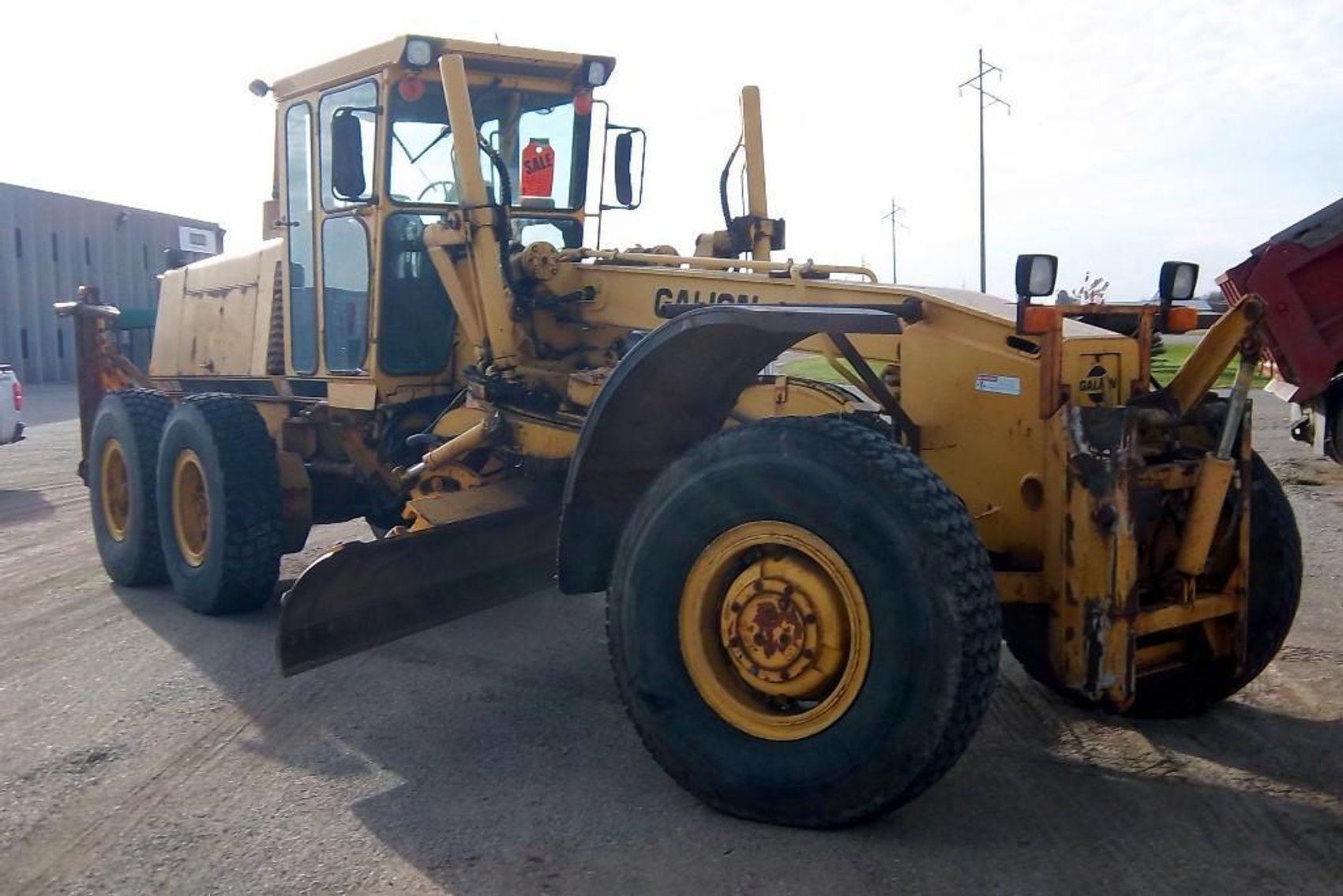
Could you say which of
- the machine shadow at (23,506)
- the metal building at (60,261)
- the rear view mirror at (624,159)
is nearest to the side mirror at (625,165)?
the rear view mirror at (624,159)

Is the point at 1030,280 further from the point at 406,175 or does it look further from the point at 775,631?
the point at 406,175

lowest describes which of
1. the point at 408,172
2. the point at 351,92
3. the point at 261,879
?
the point at 261,879

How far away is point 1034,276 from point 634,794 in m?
2.20

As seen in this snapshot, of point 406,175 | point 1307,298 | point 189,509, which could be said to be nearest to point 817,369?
point 406,175

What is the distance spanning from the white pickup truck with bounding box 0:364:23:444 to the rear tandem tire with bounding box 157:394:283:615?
25.7ft

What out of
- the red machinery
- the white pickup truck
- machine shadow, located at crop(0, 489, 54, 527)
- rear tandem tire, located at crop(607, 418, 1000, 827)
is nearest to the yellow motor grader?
rear tandem tire, located at crop(607, 418, 1000, 827)

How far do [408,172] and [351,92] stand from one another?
56 cm

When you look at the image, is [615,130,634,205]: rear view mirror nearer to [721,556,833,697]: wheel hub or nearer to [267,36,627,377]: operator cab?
[267,36,627,377]: operator cab

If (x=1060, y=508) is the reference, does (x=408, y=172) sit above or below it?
above

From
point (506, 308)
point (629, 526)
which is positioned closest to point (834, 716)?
point (629, 526)

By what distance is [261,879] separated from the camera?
3.74 metres

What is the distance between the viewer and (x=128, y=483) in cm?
800

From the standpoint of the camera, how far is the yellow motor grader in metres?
3.81

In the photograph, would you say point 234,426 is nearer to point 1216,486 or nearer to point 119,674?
point 119,674
